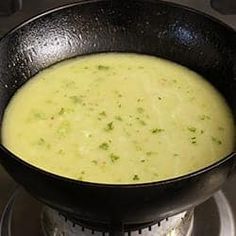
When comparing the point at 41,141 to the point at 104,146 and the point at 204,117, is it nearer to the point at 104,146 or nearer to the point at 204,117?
the point at 104,146

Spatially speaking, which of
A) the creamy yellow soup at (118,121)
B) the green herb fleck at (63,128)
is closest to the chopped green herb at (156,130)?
the creamy yellow soup at (118,121)

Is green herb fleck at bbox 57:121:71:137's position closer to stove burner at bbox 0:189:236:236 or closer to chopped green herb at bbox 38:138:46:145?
chopped green herb at bbox 38:138:46:145

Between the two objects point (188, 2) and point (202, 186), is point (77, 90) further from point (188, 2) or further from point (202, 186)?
point (188, 2)

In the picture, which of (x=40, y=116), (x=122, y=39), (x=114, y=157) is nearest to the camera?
(x=114, y=157)

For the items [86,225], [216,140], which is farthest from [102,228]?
[216,140]

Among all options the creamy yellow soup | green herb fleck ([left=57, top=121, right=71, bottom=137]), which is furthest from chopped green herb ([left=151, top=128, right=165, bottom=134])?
green herb fleck ([left=57, top=121, right=71, bottom=137])

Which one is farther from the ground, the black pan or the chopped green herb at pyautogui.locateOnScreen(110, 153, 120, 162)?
the black pan
